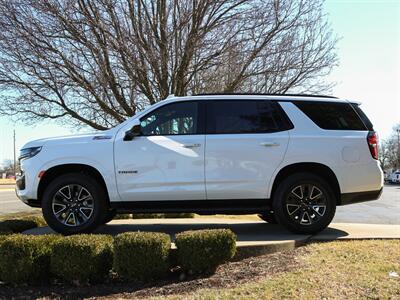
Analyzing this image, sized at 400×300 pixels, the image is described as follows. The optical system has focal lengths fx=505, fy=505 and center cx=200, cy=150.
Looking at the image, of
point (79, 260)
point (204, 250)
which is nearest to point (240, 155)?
point (204, 250)

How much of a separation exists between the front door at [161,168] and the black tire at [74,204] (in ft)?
1.17

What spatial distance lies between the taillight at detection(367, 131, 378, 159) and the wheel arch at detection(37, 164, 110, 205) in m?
3.62

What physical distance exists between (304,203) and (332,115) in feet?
4.25

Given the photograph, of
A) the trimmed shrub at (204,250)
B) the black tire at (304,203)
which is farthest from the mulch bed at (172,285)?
the black tire at (304,203)

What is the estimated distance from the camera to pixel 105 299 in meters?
4.96

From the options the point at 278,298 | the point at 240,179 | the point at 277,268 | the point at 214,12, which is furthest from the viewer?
the point at 214,12

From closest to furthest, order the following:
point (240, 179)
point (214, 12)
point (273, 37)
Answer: point (240, 179), point (214, 12), point (273, 37)

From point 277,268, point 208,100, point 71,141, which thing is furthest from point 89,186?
point 277,268

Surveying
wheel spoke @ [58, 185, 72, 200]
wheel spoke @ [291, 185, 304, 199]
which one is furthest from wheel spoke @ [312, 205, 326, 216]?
wheel spoke @ [58, 185, 72, 200]

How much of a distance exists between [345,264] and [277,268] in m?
0.76

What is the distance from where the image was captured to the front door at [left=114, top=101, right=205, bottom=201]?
6.61 meters

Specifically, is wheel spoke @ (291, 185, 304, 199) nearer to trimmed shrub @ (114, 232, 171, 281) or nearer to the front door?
the front door

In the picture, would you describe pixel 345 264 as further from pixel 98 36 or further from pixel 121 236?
pixel 98 36

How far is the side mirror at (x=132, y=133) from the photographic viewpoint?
6.69 meters
